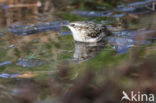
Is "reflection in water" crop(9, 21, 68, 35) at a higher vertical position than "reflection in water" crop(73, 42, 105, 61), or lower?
higher

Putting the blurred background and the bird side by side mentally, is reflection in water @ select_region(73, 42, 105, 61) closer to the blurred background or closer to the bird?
the blurred background

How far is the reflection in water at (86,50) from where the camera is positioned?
6574mm

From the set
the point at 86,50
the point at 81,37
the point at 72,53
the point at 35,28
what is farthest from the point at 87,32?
the point at 35,28

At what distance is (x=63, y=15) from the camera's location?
10.3 meters

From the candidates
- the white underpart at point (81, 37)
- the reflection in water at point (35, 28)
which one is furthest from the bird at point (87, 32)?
the reflection in water at point (35, 28)

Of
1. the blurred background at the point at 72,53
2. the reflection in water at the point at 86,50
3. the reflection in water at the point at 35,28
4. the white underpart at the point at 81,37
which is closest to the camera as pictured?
the blurred background at the point at 72,53

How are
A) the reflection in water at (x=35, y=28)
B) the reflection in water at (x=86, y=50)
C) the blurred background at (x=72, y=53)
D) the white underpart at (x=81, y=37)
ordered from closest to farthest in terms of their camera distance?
the blurred background at (x=72, y=53), the reflection in water at (x=86, y=50), the white underpart at (x=81, y=37), the reflection in water at (x=35, y=28)

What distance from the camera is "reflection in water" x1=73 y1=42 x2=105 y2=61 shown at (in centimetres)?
657

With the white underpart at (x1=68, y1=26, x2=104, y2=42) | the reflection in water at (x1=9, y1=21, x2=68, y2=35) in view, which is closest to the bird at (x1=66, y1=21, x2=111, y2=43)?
the white underpart at (x1=68, y1=26, x2=104, y2=42)

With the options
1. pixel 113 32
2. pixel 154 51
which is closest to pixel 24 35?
pixel 113 32

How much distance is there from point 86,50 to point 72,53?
0.46 meters

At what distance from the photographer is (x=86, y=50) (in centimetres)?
720

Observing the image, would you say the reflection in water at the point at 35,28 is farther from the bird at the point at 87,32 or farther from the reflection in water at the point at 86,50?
the reflection in water at the point at 86,50

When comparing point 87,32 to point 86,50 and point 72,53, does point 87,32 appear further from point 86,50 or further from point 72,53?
point 72,53
